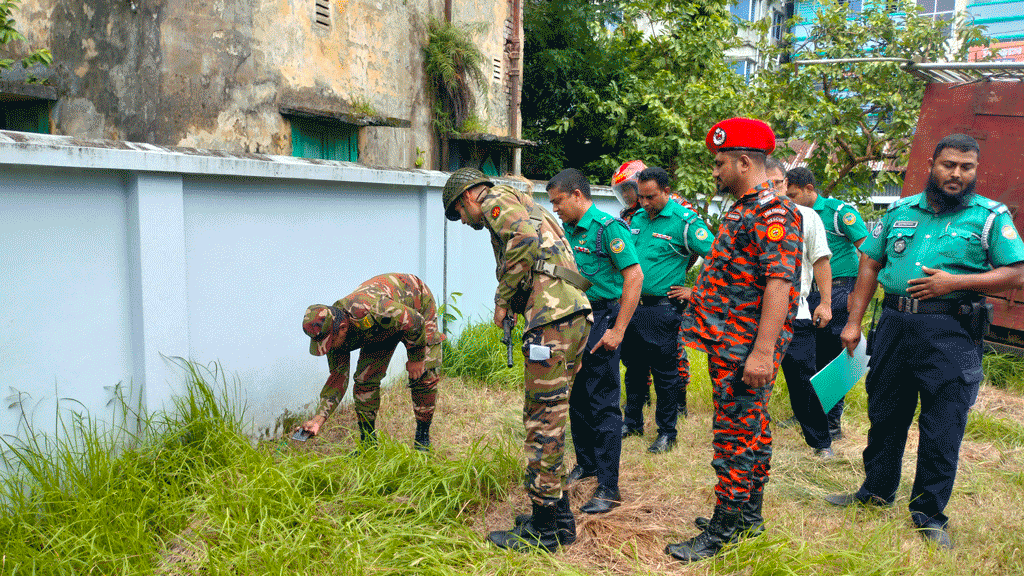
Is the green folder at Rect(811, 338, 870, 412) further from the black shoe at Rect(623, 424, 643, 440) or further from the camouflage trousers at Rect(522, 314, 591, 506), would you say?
the camouflage trousers at Rect(522, 314, 591, 506)

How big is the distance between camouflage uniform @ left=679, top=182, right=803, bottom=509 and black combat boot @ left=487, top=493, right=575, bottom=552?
0.63 metres

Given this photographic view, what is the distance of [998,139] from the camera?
5320mm

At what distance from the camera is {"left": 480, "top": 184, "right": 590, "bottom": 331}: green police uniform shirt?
266 centimetres

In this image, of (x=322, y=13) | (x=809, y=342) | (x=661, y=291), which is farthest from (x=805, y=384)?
(x=322, y=13)

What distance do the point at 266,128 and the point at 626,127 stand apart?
636 centimetres

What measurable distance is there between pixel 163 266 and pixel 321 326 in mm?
816

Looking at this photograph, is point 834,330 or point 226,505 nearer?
point 226,505

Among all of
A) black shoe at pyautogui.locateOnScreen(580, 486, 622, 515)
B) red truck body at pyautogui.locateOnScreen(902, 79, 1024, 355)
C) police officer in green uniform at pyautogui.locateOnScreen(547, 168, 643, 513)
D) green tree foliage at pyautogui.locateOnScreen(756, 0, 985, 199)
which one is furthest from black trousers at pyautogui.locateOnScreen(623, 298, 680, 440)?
green tree foliage at pyautogui.locateOnScreen(756, 0, 985, 199)

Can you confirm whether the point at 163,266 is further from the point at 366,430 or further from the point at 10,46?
the point at 10,46

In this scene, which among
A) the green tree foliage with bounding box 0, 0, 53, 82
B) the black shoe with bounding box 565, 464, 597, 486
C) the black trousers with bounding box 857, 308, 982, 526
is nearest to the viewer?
the black trousers with bounding box 857, 308, 982, 526

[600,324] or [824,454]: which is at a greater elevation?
[600,324]

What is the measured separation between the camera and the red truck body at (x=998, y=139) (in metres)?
5.19

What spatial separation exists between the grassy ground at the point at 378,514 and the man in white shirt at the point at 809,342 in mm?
234

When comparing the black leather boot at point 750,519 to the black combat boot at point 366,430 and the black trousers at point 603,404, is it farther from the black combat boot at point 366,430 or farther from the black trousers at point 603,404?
the black combat boot at point 366,430
